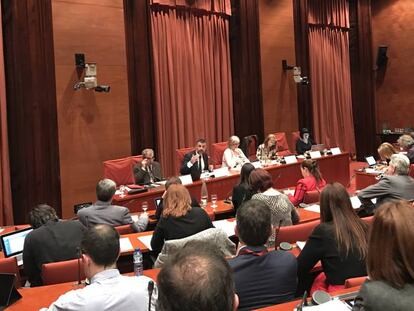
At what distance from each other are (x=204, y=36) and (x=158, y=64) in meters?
1.35

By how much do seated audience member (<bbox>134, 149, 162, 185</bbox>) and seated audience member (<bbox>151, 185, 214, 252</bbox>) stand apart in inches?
123

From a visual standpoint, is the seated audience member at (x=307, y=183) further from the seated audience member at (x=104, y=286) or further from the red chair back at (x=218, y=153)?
the red chair back at (x=218, y=153)

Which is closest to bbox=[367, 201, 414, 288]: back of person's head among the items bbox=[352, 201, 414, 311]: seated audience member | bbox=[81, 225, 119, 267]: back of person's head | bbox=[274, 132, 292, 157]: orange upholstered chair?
bbox=[352, 201, 414, 311]: seated audience member

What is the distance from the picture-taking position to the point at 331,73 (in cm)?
1254

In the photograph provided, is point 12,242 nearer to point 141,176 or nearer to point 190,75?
point 141,176

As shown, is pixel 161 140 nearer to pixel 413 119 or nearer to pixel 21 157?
pixel 21 157

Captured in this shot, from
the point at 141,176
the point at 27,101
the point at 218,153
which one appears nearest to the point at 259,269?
the point at 141,176

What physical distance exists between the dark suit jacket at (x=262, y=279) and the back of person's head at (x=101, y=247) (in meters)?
0.58

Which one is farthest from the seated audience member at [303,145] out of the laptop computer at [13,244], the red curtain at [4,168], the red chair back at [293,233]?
the laptop computer at [13,244]

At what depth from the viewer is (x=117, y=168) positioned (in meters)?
7.03

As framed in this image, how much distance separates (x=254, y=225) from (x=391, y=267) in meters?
0.96

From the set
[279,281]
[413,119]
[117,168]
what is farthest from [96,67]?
[413,119]

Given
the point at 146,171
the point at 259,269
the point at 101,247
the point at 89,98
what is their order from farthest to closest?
1. the point at 89,98
2. the point at 146,171
3. the point at 259,269
4. the point at 101,247

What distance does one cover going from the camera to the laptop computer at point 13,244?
367 centimetres
